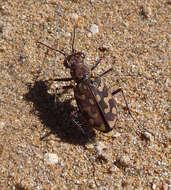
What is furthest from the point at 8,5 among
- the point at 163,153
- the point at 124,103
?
the point at 163,153

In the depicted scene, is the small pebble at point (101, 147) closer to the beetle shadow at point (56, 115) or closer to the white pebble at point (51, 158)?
the beetle shadow at point (56, 115)

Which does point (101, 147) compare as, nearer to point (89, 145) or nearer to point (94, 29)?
point (89, 145)

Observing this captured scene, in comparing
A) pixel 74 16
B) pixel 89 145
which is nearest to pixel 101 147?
pixel 89 145

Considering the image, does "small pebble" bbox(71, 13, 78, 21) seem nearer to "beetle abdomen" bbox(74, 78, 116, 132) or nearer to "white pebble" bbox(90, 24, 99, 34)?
"white pebble" bbox(90, 24, 99, 34)

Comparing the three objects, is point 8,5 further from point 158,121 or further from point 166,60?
point 158,121

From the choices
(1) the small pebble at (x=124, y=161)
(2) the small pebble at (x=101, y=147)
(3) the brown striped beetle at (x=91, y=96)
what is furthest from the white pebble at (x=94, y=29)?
(1) the small pebble at (x=124, y=161)
